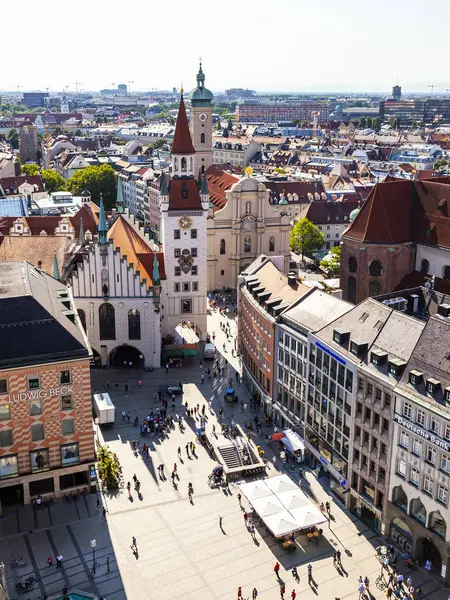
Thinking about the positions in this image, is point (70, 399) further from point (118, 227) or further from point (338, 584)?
point (118, 227)

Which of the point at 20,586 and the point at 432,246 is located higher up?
the point at 432,246

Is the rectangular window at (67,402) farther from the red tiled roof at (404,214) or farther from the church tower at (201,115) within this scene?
the church tower at (201,115)

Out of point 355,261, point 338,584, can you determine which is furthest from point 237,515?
point 355,261

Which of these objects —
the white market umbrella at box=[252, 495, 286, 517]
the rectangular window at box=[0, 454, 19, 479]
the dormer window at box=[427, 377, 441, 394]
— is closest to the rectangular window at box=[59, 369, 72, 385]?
the rectangular window at box=[0, 454, 19, 479]

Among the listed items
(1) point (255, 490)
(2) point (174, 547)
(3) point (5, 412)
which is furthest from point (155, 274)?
(2) point (174, 547)

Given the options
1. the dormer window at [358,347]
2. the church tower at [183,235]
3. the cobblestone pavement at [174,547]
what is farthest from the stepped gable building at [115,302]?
the dormer window at [358,347]

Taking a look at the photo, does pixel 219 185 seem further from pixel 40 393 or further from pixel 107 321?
pixel 40 393
